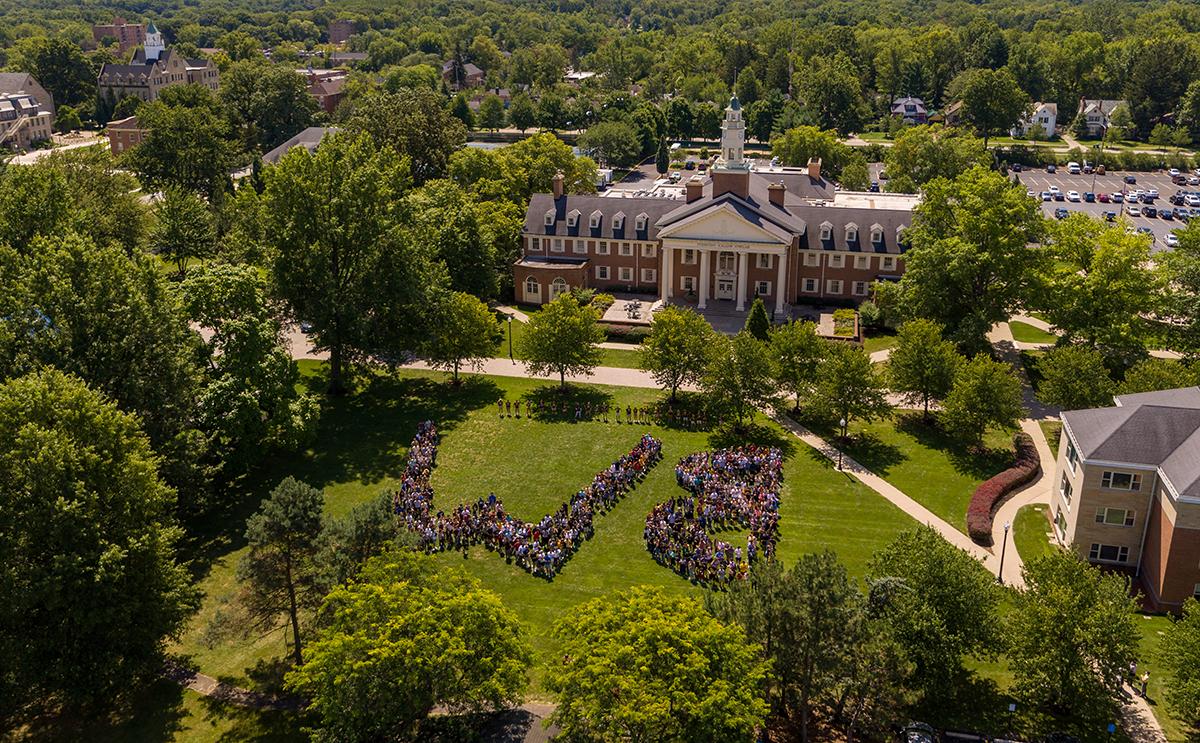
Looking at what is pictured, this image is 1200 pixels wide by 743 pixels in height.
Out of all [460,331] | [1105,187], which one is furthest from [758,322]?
[1105,187]

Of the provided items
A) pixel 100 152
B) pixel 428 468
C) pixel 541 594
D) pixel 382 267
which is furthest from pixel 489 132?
pixel 541 594

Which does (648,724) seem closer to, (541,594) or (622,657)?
(622,657)

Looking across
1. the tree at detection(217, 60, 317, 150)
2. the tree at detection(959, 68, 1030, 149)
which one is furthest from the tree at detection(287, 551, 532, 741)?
the tree at detection(959, 68, 1030, 149)

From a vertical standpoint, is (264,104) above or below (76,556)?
above

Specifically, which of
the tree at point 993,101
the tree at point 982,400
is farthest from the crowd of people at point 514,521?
the tree at point 993,101

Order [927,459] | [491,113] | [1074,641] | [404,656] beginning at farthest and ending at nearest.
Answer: [491,113] < [927,459] < [1074,641] < [404,656]

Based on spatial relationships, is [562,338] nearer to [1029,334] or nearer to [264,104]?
[1029,334]

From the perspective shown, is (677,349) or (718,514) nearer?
(718,514)
